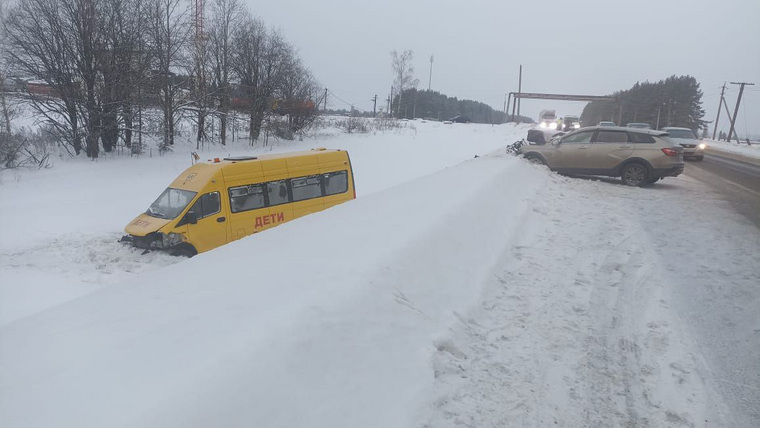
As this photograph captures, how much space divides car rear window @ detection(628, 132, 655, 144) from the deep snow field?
577 cm

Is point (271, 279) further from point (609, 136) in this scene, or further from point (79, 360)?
point (609, 136)

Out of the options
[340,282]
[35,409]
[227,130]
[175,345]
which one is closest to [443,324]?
[340,282]

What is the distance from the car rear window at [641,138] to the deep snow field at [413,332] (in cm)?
→ 577

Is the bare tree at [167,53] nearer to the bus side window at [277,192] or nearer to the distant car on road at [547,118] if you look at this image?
the bus side window at [277,192]

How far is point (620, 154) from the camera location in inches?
496

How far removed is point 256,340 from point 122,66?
23189 mm

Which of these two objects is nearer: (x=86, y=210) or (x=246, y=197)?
(x=246, y=197)

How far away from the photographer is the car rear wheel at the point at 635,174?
12.4 metres

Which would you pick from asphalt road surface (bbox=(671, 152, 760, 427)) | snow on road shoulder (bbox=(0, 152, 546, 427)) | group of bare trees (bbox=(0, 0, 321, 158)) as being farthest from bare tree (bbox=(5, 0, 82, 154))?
asphalt road surface (bbox=(671, 152, 760, 427))

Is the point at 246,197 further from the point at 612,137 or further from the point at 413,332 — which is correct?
the point at 612,137

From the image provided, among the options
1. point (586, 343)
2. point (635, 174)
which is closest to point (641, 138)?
point (635, 174)

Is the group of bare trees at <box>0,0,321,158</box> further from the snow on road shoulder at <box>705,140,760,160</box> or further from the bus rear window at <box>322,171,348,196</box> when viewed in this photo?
the snow on road shoulder at <box>705,140,760,160</box>

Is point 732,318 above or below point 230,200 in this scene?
above

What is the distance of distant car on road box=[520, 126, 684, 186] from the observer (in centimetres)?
1223
